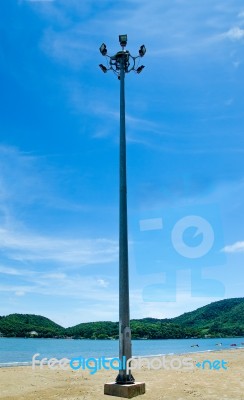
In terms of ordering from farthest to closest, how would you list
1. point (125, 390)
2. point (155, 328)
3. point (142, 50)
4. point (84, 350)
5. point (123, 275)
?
1. point (155, 328)
2. point (84, 350)
3. point (142, 50)
4. point (123, 275)
5. point (125, 390)

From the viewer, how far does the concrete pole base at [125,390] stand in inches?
379

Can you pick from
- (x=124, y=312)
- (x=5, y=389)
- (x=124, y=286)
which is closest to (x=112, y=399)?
(x=124, y=312)

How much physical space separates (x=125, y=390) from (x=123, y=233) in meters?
3.95

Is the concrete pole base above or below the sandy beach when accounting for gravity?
above

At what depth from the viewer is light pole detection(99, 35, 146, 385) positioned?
10.0 meters

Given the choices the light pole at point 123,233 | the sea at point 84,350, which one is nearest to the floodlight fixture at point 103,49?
the light pole at point 123,233

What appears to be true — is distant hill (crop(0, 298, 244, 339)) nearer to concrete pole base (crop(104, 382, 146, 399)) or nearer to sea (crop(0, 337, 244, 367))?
sea (crop(0, 337, 244, 367))

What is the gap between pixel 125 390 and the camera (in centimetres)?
962

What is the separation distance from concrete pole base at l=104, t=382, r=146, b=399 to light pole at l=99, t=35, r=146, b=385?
147 mm

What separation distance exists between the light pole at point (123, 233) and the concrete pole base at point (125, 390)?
0.15 metres

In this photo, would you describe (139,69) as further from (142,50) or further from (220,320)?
(220,320)

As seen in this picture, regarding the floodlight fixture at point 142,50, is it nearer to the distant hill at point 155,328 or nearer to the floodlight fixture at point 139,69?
the floodlight fixture at point 139,69

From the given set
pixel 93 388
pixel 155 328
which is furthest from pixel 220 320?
pixel 93 388

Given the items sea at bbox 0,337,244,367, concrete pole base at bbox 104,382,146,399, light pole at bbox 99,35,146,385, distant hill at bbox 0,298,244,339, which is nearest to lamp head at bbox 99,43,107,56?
light pole at bbox 99,35,146,385
